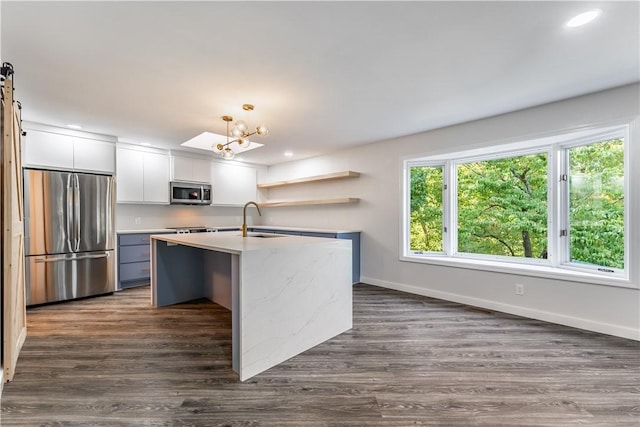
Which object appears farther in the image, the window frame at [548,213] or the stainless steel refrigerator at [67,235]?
the stainless steel refrigerator at [67,235]

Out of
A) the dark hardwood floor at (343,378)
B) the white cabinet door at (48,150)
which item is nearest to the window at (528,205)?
the dark hardwood floor at (343,378)

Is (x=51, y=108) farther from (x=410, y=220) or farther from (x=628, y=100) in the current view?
(x=628, y=100)

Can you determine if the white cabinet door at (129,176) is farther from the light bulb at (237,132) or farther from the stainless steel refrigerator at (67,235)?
the light bulb at (237,132)

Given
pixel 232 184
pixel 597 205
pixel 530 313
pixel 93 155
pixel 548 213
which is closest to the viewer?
pixel 597 205

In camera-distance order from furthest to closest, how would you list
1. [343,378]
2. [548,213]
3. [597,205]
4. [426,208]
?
[426,208] → [548,213] → [597,205] → [343,378]

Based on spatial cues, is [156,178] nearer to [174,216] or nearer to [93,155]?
[174,216]

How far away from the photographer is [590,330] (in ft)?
9.20

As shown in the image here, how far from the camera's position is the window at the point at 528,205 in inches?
116

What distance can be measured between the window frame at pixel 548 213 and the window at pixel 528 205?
0.01 meters

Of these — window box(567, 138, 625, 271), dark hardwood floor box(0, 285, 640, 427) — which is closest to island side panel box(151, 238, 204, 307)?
dark hardwood floor box(0, 285, 640, 427)

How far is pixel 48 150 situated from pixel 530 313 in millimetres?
6088

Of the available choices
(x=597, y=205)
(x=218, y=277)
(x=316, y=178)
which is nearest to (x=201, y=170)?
(x=316, y=178)

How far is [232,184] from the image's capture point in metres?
6.07

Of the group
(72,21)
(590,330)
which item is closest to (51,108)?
(72,21)
